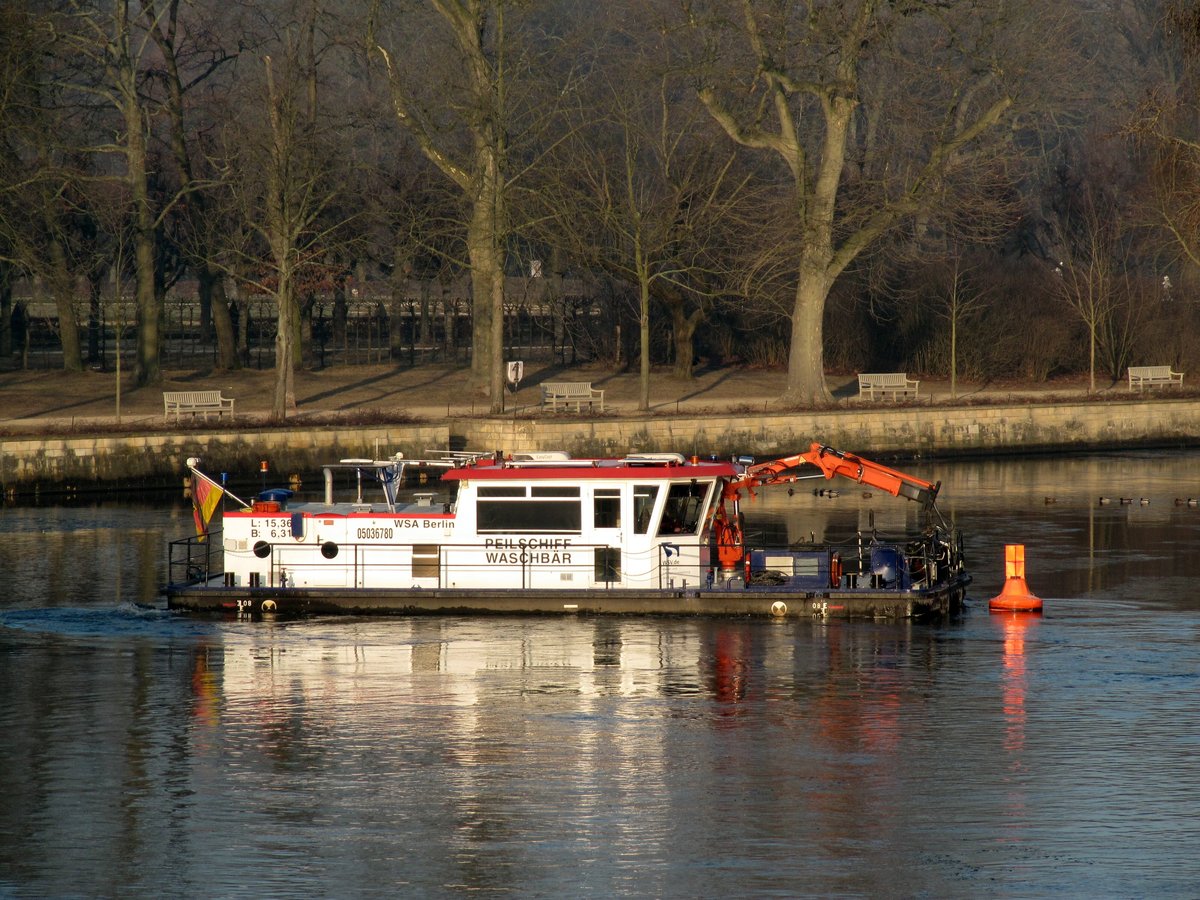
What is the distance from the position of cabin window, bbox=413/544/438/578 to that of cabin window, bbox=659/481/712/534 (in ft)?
13.5

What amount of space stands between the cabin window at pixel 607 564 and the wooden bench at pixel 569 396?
31.6 meters

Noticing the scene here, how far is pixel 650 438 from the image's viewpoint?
2402 inches

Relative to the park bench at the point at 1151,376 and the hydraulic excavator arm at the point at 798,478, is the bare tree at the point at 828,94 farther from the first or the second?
the hydraulic excavator arm at the point at 798,478

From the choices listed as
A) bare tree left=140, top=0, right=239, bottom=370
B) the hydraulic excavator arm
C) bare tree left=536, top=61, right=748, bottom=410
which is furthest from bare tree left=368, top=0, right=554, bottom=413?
the hydraulic excavator arm

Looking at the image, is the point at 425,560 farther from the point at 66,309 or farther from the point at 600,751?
the point at 66,309

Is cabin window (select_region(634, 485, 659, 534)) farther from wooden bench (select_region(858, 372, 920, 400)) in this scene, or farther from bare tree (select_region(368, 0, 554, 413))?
wooden bench (select_region(858, 372, 920, 400))

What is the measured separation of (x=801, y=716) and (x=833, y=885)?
24.4 ft

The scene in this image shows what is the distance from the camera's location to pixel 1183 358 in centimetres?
7981

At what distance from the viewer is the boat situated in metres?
33.4

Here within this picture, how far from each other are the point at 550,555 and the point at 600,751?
981cm

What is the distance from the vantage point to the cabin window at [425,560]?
34281mm

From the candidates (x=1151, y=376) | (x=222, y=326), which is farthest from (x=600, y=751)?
(x=1151, y=376)

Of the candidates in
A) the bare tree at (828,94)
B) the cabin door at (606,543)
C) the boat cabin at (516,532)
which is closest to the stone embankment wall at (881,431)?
the bare tree at (828,94)

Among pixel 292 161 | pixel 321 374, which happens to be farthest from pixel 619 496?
pixel 321 374
